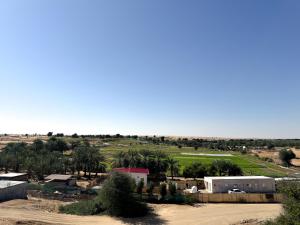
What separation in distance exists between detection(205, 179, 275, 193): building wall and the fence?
5532 mm

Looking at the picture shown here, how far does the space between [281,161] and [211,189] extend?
68091mm

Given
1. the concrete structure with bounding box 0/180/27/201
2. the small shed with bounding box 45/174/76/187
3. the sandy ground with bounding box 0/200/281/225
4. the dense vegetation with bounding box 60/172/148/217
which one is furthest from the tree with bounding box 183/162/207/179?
the concrete structure with bounding box 0/180/27/201

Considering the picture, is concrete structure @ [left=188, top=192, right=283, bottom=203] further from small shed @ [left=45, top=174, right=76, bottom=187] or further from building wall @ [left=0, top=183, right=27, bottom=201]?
building wall @ [left=0, top=183, right=27, bottom=201]

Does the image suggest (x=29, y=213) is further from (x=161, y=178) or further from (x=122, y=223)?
(x=161, y=178)

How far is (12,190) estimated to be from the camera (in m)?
49.2

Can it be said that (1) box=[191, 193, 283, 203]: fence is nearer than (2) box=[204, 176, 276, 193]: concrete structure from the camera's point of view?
Yes

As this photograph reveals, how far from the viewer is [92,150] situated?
8075cm

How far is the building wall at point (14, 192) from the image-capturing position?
47.7 meters

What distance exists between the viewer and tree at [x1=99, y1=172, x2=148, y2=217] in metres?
41.2

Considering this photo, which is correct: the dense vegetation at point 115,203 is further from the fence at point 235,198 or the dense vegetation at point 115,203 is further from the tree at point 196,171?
the tree at point 196,171

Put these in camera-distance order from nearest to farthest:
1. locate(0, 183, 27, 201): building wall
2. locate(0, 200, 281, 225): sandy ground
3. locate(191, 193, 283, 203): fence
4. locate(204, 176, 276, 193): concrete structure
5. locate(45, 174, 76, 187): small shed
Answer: locate(0, 200, 281, 225): sandy ground < locate(0, 183, 27, 201): building wall < locate(191, 193, 283, 203): fence < locate(204, 176, 276, 193): concrete structure < locate(45, 174, 76, 187): small shed

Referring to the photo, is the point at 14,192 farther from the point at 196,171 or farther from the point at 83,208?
the point at 196,171

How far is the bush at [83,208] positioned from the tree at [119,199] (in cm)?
91

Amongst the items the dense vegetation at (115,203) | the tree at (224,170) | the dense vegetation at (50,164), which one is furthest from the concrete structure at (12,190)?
the tree at (224,170)
